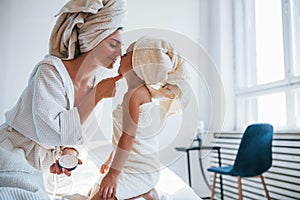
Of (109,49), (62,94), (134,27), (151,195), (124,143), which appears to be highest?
(134,27)

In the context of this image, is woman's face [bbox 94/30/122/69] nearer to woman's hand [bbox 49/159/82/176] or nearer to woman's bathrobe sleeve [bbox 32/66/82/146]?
woman's bathrobe sleeve [bbox 32/66/82/146]

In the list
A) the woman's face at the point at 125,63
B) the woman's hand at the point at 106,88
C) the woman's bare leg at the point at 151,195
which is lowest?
the woman's bare leg at the point at 151,195

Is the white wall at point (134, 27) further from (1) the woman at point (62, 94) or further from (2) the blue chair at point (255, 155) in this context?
(1) the woman at point (62, 94)

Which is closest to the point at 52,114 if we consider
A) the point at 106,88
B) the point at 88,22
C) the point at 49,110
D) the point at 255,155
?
the point at 49,110

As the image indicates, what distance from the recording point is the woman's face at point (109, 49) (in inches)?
30.7

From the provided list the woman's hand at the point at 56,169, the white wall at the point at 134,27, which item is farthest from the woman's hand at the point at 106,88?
the white wall at the point at 134,27

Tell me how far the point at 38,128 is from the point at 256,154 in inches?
63.0

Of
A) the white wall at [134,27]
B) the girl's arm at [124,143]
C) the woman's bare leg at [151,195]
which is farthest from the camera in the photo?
the white wall at [134,27]

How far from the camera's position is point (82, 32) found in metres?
0.83

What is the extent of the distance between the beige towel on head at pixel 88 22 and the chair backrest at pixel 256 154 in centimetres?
149

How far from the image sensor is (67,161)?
32.6 inches

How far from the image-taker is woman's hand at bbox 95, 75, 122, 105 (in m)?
0.77

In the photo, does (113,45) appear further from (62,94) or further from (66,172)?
(66,172)

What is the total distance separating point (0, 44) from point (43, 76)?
1.57 m
